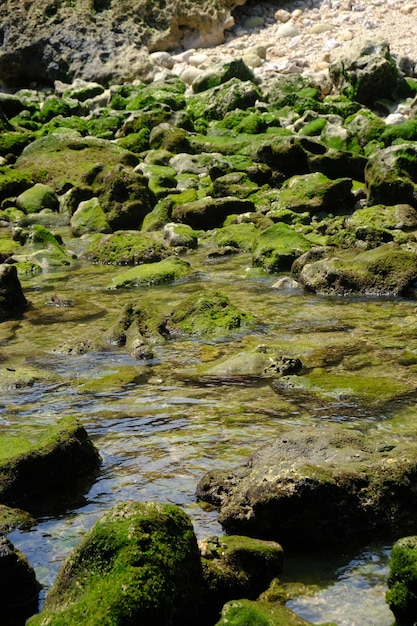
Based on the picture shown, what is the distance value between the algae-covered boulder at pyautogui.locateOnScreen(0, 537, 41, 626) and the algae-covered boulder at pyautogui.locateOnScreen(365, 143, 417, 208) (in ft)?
49.2

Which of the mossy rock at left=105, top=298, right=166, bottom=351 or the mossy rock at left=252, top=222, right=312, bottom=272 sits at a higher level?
the mossy rock at left=105, top=298, right=166, bottom=351

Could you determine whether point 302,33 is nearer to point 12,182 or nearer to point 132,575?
point 12,182

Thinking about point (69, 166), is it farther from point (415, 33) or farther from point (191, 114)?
point (415, 33)

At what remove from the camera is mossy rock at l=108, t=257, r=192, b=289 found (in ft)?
50.6

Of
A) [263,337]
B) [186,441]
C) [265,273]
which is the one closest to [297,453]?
[186,441]

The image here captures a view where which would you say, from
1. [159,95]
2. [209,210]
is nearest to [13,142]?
[159,95]

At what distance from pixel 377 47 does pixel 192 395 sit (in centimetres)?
2547

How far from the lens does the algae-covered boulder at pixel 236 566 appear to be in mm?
5047

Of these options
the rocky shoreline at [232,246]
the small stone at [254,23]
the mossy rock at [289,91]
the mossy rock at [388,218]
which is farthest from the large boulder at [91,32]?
the mossy rock at [388,218]

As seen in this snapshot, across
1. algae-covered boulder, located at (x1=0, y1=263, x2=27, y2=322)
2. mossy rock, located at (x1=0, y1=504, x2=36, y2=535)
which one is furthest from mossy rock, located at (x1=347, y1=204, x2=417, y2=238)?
mossy rock, located at (x1=0, y1=504, x2=36, y2=535)

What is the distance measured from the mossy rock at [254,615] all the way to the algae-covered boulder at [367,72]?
2830 cm

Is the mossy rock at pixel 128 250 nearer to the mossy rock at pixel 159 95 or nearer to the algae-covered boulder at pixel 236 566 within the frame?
the algae-covered boulder at pixel 236 566

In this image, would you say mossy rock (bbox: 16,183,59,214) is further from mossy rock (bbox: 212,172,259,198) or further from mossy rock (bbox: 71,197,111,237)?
mossy rock (bbox: 212,172,259,198)

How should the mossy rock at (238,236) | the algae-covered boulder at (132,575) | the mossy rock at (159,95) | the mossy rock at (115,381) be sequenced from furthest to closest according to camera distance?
the mossy rock at (159,95)
the mossy rock at (238,236)
the mossy rock at (115,381)
the algae-covered boulder at (132,575)
